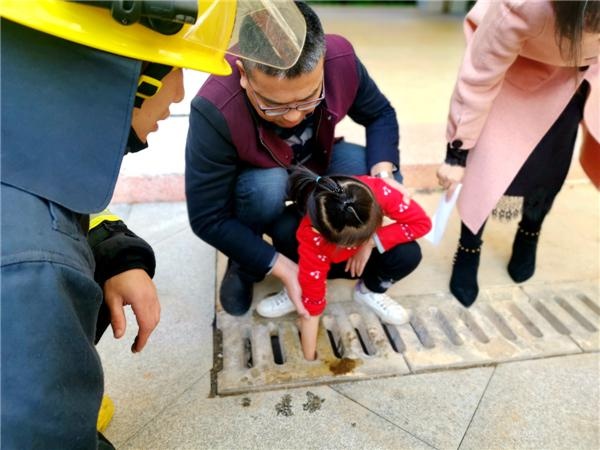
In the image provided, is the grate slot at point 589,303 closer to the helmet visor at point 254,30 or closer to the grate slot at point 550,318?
the grate slot at point 550,318

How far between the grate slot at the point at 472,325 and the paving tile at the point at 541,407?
0.12 meters

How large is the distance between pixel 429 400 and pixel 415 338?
242 mm

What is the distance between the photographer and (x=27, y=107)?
634 millimetres

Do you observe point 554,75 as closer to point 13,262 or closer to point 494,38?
point 494,38

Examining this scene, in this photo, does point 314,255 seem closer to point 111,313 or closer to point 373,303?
point 373,303

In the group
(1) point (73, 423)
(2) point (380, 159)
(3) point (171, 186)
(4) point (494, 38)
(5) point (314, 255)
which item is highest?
(4) point (494, 38)

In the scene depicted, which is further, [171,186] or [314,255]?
[171,186]

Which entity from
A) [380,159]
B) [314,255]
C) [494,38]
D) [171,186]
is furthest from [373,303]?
[171,186]

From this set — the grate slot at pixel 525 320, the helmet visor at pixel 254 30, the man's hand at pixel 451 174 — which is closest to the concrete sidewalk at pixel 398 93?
the man's hand at pixel 451 174

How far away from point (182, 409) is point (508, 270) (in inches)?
50.7

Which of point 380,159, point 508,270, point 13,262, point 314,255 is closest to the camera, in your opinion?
A: point 13,262

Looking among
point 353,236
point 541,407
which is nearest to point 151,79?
point 353,236

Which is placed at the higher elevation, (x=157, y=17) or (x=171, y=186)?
(x=157, y=17)

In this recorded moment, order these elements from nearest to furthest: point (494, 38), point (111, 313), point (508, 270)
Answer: point (111, 313) → point (494, 38) → point (508, 270)
